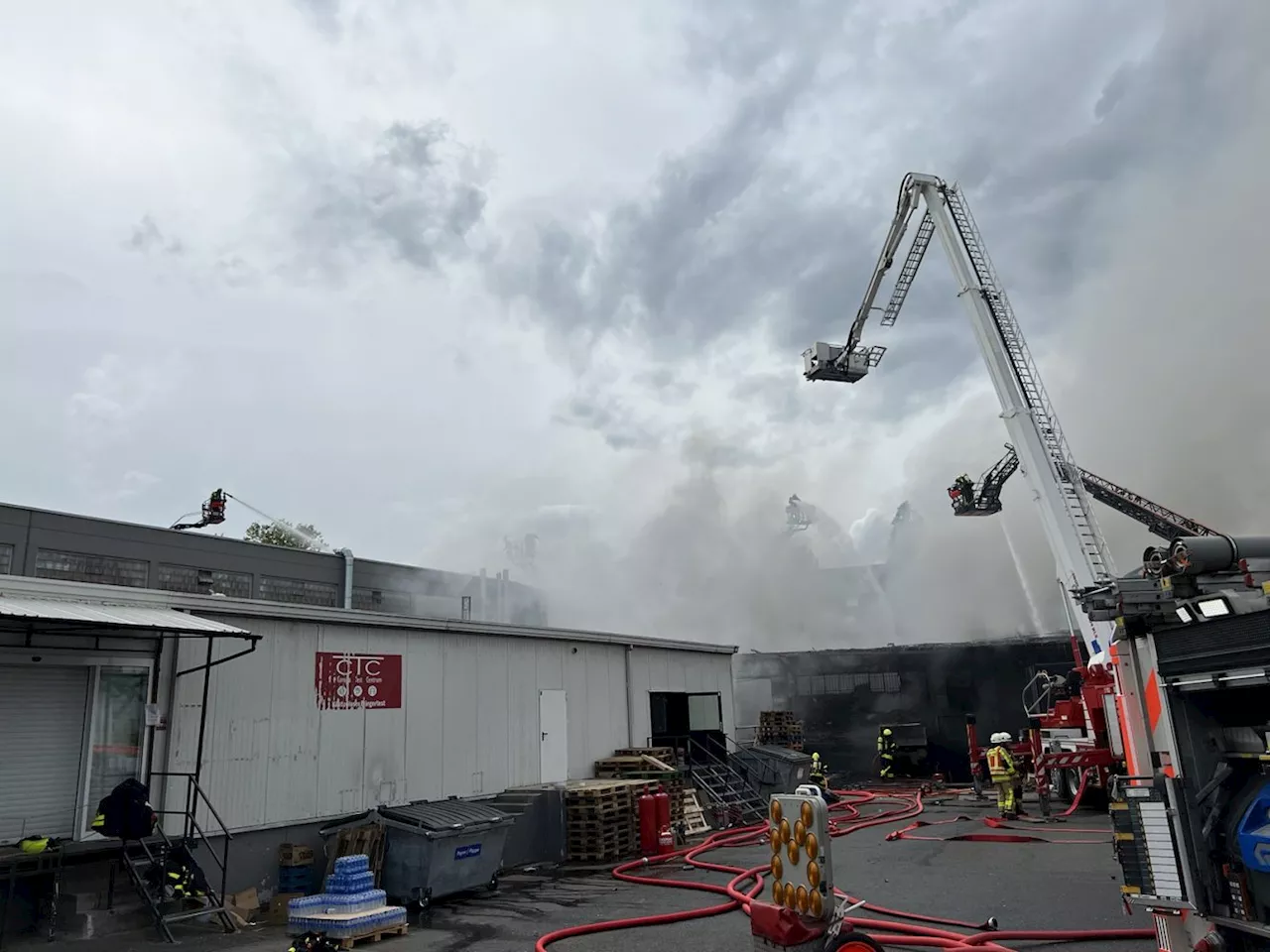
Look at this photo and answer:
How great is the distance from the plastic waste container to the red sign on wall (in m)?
1.55

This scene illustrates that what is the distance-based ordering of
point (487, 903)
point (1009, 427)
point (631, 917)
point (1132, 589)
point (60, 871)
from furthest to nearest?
1. point (1009, 427)
2. point (487, 903)
3. point (631, 917)
4. point (60, 871)
5. point (1132, 589)

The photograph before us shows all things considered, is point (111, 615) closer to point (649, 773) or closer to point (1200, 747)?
point (1200, 747)

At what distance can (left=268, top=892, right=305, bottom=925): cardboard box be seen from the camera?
397 inches

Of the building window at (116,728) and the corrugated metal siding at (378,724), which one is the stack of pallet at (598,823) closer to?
the corrugated metal siding at (378,724)

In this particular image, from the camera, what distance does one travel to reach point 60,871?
337 inches

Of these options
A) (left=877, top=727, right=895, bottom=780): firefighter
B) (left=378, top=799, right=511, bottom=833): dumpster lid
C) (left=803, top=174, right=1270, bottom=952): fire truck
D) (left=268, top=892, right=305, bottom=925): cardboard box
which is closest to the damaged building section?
(left=877, top=727, right=895, bottom=780): firefighter

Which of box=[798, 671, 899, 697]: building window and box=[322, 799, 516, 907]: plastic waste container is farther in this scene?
Answer: box=[798, 671, 899, 697]: building window

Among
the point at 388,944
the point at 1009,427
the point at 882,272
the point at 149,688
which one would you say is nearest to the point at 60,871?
the point at 149,688

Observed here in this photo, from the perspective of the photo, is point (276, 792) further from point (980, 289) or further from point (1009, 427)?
point (980, 289)

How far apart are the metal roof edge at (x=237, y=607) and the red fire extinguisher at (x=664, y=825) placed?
11.3 feet

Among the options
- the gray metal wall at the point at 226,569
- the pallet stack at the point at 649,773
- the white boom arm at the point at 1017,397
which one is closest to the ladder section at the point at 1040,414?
the white boom arm at the point at 1017,397

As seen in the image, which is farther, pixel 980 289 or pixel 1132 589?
pixel 980 289

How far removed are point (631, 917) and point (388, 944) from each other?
2.59m

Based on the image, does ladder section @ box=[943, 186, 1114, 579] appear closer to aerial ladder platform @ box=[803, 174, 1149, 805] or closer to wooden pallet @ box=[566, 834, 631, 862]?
aerial ladder platform @ box=[803, 174, 1149, 805]
